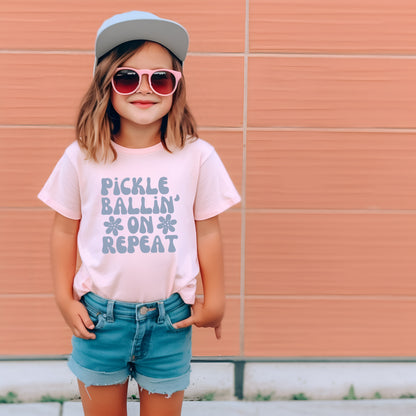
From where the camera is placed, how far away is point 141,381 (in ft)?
6.42

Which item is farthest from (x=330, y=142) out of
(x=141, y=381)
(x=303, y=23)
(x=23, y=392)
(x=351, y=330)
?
(x=23, y=392)

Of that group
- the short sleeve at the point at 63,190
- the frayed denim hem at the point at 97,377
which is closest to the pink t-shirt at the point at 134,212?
the short sleeve at the point at 63,190

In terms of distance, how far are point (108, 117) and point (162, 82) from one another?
228 millimetres

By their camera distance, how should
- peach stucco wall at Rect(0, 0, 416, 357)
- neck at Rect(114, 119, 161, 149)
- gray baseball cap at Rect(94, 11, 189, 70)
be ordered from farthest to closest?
peach stucco wall at Rect(0, 0, 416, 357) → neck at Rect(114, 119, 161, 149) → gray baseball cap at Rect(94, 11, 189, 70)

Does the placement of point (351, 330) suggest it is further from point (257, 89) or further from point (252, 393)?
point (257, 89)

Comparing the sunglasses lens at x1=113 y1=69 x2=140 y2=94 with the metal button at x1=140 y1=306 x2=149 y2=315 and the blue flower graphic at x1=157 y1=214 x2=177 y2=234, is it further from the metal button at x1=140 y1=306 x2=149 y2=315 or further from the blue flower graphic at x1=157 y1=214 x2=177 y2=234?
the metal button at x1=140 y1=306 x2=149 y2=315

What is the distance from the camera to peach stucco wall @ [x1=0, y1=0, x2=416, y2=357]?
2900mm

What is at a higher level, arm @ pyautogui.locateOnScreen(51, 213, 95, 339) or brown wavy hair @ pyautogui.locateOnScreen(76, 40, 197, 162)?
brown wavy hair @ pyautogui.locateOnScreen(76, 40, 197, 162)

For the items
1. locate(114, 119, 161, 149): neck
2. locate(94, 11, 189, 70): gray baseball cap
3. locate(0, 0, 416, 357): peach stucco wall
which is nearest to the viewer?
locate(94, 11, 189, 70): gray baseball cap

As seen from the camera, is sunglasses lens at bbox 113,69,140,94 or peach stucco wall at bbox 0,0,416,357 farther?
peach stucco wall at bbox 0,0,416,357

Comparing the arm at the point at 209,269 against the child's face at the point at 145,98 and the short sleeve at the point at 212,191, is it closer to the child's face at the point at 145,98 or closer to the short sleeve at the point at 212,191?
the short sleeve at the point at 212,191

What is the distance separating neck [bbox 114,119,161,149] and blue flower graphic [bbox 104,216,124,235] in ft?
0.81

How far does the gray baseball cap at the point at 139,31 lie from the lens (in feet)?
5.84

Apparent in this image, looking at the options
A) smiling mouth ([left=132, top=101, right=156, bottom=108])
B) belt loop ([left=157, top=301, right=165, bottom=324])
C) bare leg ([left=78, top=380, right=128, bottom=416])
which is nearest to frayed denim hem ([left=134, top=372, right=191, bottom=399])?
bare leg ([left=78, top=380, right=128, bottom=416])
